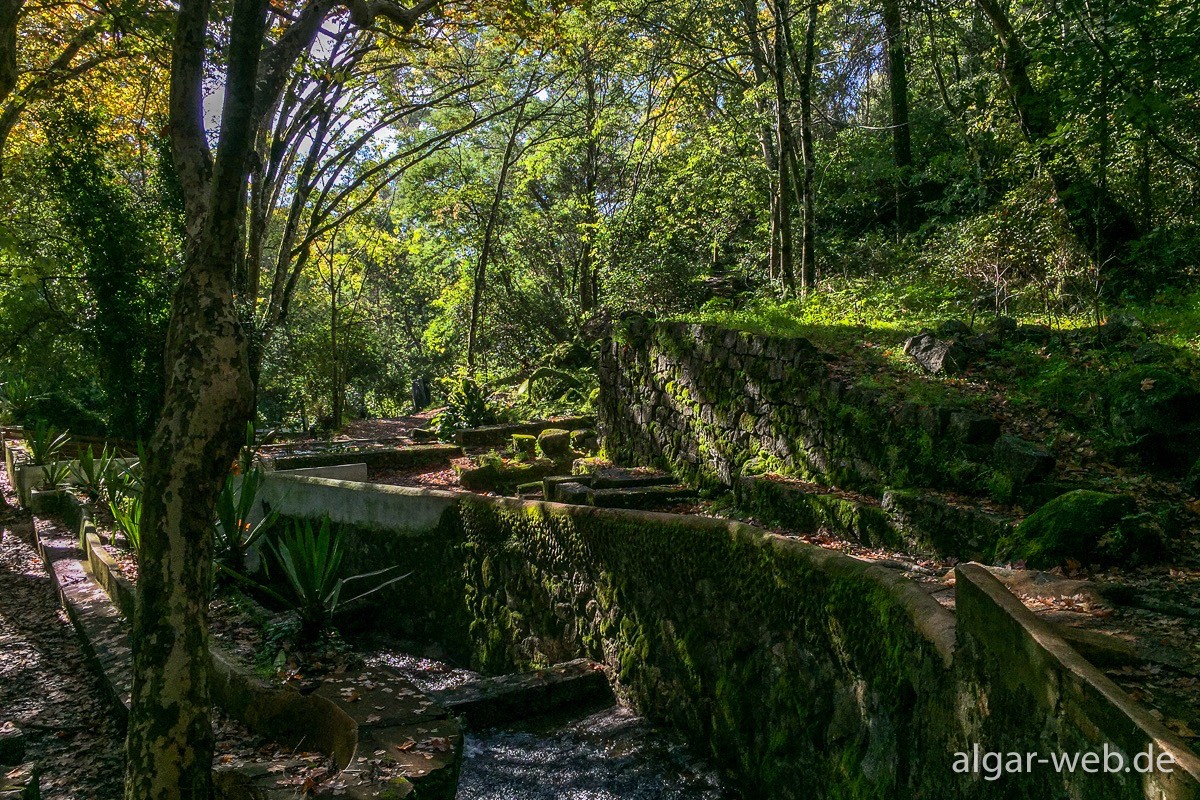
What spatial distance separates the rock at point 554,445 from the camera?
11664 mm

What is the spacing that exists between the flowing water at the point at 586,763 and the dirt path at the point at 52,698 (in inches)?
80.9

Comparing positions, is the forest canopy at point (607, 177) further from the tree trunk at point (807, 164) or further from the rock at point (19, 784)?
the rock at point (19, 784)

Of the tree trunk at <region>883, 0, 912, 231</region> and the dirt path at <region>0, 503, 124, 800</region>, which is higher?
the tree trunk at <region>883, 0, 912, 231</region>

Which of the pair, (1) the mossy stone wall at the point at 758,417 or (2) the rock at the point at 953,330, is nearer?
(1) the mossy stone wall at the point at 758,417

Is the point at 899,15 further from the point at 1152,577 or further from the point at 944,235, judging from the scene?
the point at 1152,577

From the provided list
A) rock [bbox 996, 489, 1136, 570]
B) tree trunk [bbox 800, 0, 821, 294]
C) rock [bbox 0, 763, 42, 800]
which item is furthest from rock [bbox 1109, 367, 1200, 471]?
rock [bbox 0, 763, 42, 800]

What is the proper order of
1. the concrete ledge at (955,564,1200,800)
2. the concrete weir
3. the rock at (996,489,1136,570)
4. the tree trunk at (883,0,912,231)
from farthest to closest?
the tree trunk at (883,0,912,231) < the rock at (996,489,1136,570) < the concrete weir < the concrete ledge at (955,564,1200,800)

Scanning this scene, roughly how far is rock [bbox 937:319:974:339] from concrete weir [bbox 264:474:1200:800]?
3.49 m

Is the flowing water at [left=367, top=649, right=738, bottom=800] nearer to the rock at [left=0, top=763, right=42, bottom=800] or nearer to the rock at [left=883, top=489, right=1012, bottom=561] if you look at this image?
the rock at [left=883, top=489, right=1012, bottom=561]

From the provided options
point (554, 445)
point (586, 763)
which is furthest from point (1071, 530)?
point (554, 445)

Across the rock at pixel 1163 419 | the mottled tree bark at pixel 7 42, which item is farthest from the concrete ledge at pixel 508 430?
the rock at pixel 1163 419

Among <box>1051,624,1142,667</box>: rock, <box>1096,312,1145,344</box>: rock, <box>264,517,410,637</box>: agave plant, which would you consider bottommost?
<box>264,517,410,637</box>: agave plant

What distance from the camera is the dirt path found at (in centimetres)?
447

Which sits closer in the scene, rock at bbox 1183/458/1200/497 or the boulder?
the boulder
